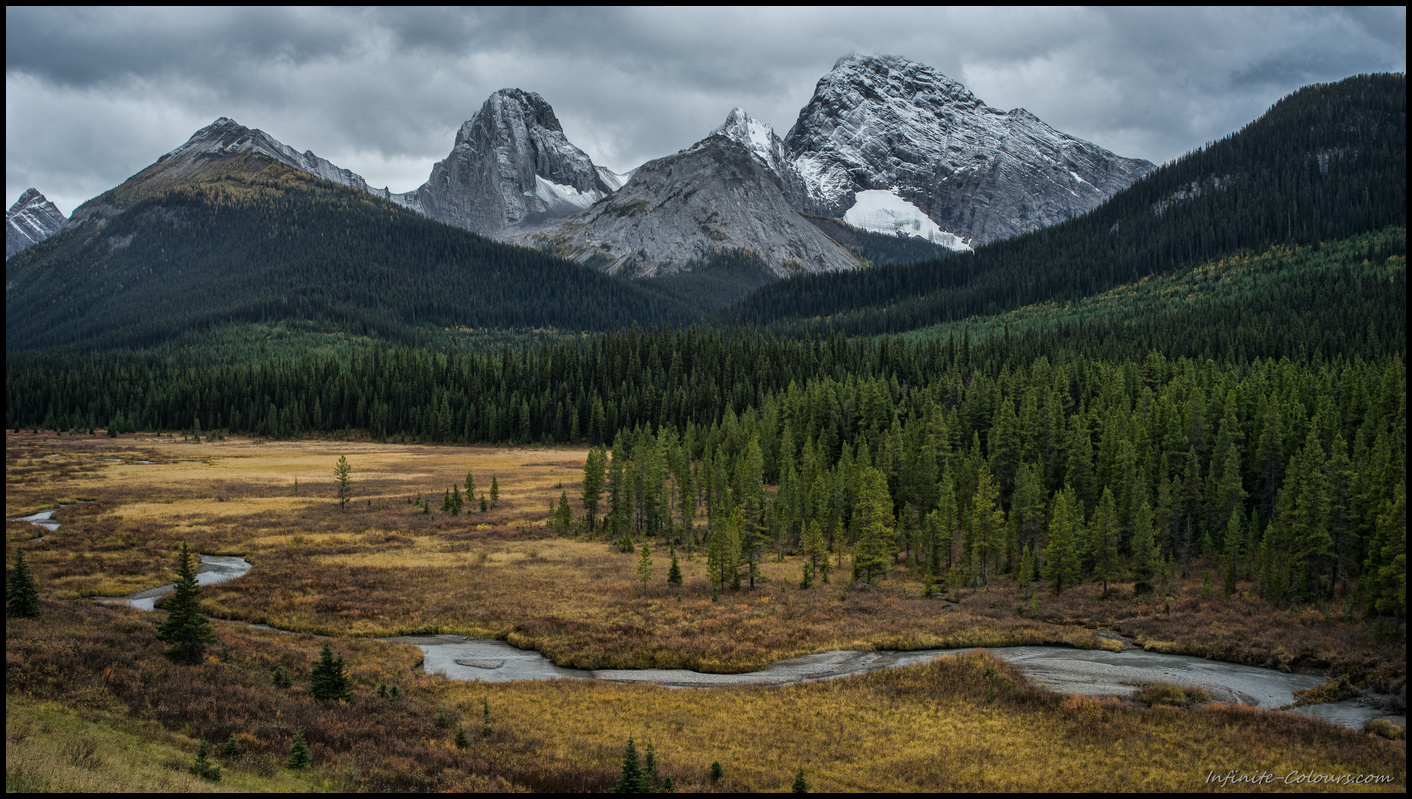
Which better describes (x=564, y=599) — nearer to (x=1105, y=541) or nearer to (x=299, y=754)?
(x=299, y=754)

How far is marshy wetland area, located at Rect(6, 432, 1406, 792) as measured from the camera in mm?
24797

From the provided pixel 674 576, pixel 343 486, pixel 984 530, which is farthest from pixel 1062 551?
pixel 343 486

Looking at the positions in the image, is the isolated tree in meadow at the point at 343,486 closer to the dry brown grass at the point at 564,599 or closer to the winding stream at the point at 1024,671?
the dry brown grass at the point at 564,599

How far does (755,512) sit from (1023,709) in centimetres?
2801

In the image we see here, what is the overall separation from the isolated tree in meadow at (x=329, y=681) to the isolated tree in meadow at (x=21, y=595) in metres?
13.7

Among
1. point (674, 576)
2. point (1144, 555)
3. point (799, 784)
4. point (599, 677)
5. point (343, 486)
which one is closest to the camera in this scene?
point (799, 784)

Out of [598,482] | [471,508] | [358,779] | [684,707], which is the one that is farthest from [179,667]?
[471,508]

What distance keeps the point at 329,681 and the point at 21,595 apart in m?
15.3

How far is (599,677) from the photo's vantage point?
3872cm

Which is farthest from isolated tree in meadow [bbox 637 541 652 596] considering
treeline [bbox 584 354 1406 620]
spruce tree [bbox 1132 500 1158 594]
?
spruce tree [bbox 1132 500 1158 594]

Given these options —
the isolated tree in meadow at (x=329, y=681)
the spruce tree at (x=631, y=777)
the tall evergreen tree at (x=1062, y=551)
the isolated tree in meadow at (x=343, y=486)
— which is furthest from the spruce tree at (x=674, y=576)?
the isolated tree in meadow at (x=343, y=486)

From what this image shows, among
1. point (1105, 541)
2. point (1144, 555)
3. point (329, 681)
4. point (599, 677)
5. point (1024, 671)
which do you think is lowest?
point (599, 677)

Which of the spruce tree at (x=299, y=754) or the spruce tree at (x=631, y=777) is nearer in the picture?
the spruce tree at (x=631, y=777)

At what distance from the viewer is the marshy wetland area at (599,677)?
2480cm
